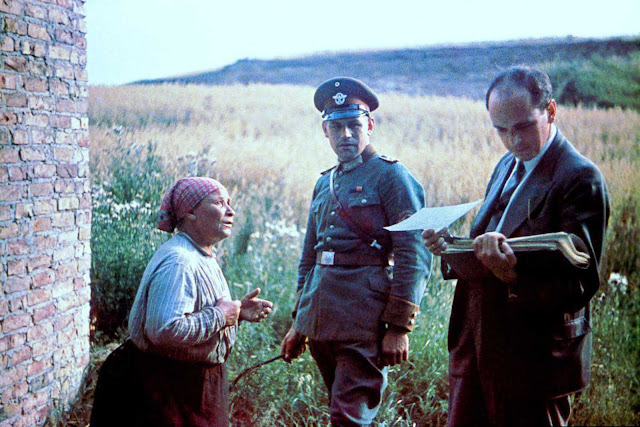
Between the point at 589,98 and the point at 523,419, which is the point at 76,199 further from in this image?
the point at 589,98

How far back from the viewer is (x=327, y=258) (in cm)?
315

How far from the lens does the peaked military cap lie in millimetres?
3219

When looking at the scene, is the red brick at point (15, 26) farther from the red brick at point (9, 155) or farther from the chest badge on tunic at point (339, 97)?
the chest badge on tunic at point (339, 97)

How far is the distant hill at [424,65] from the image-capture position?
445cm

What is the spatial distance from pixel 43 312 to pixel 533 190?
3.11 meters

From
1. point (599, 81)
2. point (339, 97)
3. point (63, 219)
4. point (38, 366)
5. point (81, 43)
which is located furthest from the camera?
point (599, 81)

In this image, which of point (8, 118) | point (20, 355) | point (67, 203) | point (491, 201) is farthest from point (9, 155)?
point (491, 201)

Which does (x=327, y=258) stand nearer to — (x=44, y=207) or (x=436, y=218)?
(x=436, y=218)

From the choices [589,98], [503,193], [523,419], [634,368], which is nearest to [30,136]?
[503,193]

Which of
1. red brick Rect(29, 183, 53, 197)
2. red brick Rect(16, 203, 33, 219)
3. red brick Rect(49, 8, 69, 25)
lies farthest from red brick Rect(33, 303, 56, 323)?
red brick Rect(49, 8, 69, 25)

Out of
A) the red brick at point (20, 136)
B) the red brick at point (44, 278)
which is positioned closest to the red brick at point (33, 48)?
the red brick at point (20, 136)

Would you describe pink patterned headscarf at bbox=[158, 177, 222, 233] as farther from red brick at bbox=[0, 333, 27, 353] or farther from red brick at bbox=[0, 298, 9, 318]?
red brick at bbox=[0, 333, 27, 353]

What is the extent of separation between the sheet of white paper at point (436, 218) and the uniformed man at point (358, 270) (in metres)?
0.51

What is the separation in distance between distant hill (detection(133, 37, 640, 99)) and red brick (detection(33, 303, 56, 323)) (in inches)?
86.5
